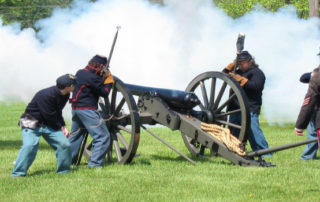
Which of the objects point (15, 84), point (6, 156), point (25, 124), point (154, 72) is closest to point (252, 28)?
point (154, 72)

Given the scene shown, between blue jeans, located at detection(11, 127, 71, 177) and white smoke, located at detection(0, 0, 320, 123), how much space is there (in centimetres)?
812

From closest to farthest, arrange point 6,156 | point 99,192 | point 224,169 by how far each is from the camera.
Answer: point 99,192 → point 224,169 → point 6,156

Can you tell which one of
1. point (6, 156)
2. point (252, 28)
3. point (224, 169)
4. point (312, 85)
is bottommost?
point (6, 156)

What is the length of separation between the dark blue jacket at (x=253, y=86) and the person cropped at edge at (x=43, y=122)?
2688 millimetres

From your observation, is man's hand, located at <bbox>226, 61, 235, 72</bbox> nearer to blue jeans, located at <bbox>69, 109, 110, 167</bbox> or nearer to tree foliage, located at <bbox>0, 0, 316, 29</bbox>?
blue jeans, located at <bbox>69, 109, 110, 167</bbox>

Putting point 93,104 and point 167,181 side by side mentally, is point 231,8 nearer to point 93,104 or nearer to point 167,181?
point 93,104

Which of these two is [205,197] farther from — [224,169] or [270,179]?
[224,169]

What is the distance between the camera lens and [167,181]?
768 centimetres

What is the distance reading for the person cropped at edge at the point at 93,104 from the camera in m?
8.65

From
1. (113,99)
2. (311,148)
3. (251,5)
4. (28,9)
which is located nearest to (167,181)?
(113,99)

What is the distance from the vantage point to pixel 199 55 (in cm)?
1650

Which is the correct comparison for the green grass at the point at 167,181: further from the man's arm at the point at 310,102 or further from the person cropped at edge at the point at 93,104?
the man's arm at the point at 310,102

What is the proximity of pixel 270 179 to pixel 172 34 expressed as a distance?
9077 millimetres

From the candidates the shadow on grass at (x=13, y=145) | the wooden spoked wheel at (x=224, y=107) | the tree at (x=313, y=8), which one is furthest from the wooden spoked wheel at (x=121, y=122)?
the tree at (x=313, y=8)
